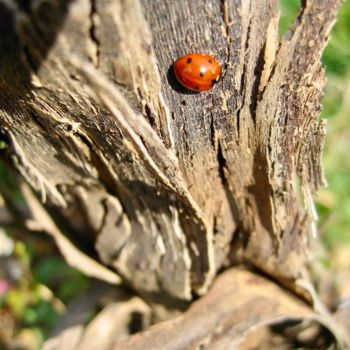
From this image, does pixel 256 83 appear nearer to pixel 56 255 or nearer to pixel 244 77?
pixel 244 77

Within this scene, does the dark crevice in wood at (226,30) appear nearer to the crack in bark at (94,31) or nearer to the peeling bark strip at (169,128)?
the peeling bark strip at (169,128)

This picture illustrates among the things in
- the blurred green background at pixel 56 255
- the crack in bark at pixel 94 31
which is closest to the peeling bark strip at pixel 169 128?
the crack in bark at pixel 94 31

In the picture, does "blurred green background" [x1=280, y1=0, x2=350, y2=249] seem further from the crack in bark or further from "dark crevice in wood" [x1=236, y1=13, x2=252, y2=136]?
the crack in bark

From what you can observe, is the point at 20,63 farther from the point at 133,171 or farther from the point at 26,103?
the point at 133,171

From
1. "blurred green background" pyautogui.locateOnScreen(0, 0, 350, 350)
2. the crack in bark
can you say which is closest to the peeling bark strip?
the crack in bark

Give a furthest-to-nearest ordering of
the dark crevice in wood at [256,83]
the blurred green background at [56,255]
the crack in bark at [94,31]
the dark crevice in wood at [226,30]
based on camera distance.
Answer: the blurred green background at [56,255] < the dark crevice in wood at [256,83] < the dark crevice in wood at [226,30] < the crack in bark at [94,31]

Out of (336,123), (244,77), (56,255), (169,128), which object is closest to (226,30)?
(244,77)
